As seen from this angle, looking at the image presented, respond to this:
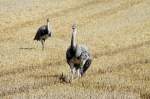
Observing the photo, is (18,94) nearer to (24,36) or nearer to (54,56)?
(54,56)

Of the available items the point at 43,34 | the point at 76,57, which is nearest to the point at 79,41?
the point at 43,34

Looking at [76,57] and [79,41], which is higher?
[76,57]

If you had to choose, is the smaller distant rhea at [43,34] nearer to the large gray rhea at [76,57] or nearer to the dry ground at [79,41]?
the dry ground at [79,41]

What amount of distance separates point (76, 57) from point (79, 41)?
15.1m

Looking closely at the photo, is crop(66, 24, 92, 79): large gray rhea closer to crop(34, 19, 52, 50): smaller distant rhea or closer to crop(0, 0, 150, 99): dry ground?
crop(0, 0, 150, 99): dry ground

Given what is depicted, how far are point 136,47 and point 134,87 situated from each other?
13.2 m

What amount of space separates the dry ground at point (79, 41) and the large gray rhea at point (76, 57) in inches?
17.3

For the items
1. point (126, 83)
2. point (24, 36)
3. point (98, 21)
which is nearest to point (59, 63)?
point (126, 83)

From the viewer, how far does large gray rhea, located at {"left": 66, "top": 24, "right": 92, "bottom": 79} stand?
63.8 ft

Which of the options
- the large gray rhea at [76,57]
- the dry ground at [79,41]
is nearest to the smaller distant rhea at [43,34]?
the dry ground at [79,41]

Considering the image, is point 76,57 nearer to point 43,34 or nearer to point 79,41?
point 43,34

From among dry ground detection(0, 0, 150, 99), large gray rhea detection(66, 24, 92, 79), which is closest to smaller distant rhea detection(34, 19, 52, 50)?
dry ground detection(0, 0, 150, 99)

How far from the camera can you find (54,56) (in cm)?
2728

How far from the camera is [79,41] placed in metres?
34.7
